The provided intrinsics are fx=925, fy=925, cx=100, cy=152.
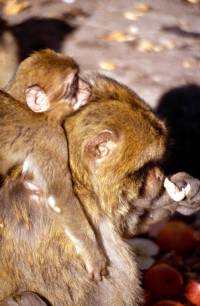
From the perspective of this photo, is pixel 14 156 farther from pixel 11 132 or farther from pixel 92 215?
pixel 92 215

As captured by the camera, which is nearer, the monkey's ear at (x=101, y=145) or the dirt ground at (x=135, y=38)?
the monkey's ear at (x=101, y=145)

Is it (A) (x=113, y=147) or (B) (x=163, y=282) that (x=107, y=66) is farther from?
(A) (x=113, y=147)

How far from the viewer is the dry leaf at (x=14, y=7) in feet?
20.3

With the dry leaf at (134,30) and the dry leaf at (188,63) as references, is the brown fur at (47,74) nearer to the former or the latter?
the dry leaf at (188,63)

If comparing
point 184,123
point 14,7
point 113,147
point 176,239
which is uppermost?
point 113,147

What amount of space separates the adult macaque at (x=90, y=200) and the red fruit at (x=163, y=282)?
43.3 inches

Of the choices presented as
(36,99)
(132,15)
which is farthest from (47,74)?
(132,15)

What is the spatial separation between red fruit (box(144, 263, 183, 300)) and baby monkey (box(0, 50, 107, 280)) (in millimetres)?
1352

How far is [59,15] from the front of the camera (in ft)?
20.6

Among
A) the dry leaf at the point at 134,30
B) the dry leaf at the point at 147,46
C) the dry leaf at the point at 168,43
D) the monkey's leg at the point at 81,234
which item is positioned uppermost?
the monkey's leg at the point at 81,234

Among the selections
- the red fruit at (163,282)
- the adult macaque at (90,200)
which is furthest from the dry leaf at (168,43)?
the adult macaque at (90,200)

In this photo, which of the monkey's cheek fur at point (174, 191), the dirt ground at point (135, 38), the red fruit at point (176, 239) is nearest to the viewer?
the monkey's cheek fur at point (174, 191)

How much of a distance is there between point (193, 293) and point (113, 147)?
60.3 inches

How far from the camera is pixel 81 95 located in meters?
2.94
